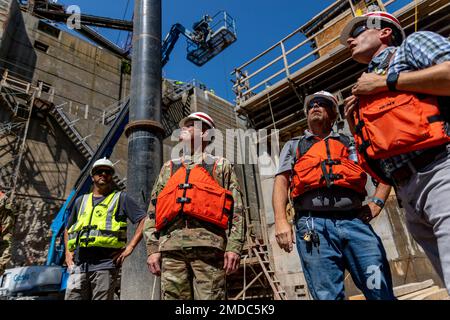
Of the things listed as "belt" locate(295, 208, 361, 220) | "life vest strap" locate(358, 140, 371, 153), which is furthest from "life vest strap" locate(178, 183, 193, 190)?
"life vest strap" locate(358, 140, 371, 153)

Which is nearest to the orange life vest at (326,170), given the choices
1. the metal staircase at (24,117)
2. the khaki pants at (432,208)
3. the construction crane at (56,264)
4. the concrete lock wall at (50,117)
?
the khaki pants at (432,208)

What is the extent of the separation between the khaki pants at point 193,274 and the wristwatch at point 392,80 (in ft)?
5.77

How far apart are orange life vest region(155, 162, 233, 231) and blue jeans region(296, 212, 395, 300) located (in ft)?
2.39

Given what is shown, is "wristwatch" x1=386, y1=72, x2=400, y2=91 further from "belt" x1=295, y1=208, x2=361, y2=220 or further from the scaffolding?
the scaffolding

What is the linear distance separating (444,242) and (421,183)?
297mm

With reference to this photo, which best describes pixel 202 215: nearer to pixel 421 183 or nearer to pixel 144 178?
pixel 421 183

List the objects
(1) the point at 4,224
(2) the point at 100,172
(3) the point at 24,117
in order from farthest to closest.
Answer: (3) the point at 24,117 < (1) the point at 4,224 < (2) the point at 100,172

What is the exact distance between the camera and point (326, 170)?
7.84ft

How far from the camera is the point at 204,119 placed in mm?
3211

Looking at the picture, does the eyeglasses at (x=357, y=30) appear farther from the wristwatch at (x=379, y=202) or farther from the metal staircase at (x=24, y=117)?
the metal staircase at (x=24, y=117)

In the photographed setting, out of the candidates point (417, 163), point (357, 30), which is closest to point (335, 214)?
point (417, 163)

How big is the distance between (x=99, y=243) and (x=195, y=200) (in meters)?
1.64

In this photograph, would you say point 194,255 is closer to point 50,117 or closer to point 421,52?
point 421,52
